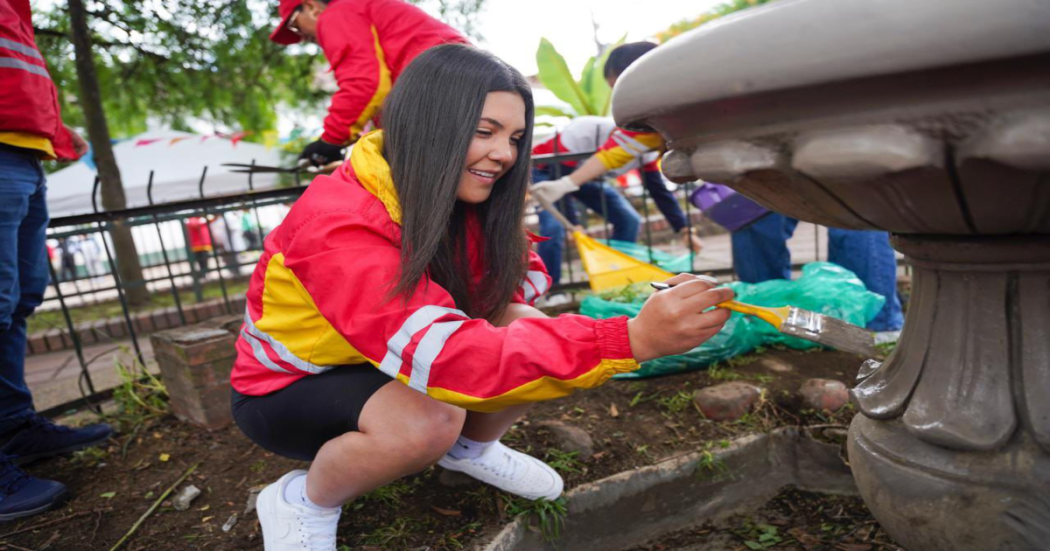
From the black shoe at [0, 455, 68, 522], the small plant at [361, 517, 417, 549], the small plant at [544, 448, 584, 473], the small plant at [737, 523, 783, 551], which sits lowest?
the small plant at [737, 523, 783, 551]

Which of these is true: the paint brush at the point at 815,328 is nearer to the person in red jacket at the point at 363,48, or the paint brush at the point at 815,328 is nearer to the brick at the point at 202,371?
the brick at the point at 202,371

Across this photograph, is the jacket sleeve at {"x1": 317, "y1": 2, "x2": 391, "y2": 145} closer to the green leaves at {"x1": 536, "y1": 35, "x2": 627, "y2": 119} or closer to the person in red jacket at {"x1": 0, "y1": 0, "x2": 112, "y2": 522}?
the person in red jacket at {"x1": 0, "y1": 0, "x2": 112, "y2": 522}

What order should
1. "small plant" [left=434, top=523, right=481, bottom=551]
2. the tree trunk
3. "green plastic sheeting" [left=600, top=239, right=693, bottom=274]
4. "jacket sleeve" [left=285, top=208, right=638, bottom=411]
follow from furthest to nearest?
the tree trunk → "green plastic sheeting" [left=600, top=239, right=693, bottom=274] → "small plant" [left=434, top=523, right=481, bottom=551] → "jacket sleeve" [left=285, top=208, right=638, bottom=411]

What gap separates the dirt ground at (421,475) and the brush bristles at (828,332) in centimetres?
58

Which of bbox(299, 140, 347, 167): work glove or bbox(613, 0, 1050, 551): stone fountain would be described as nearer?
bbox(613, 0, 1050, 551): stone fountain

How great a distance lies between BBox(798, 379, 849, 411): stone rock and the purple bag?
1.00 metres

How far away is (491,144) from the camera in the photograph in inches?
48.7

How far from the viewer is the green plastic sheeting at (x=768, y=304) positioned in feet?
7.39

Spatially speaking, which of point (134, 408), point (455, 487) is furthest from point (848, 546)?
point (134, 408)

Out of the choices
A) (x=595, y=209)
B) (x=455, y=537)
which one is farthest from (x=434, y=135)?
(x=595, y=209)

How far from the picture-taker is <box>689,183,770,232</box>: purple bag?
108 inches

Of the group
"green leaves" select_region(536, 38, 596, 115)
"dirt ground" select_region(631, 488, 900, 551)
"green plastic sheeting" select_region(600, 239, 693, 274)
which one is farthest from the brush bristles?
"green leaves" select_region(536, 38, 596, 115)

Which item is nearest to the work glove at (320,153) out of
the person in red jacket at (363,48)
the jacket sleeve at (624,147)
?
the person in red jacket at (363,48)

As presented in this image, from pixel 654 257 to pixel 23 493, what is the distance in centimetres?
294
